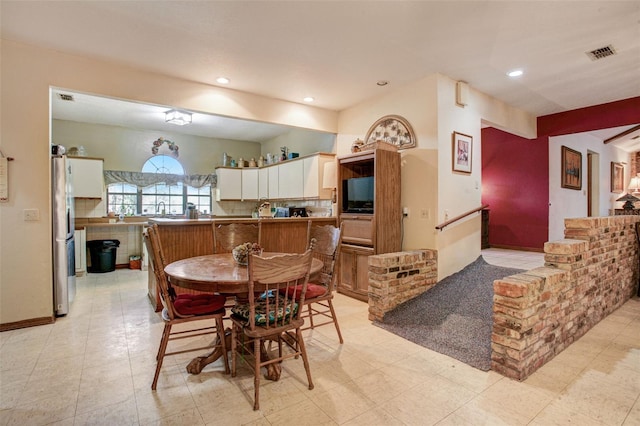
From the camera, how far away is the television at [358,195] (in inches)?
162

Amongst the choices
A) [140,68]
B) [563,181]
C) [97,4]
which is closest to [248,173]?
[140,68]

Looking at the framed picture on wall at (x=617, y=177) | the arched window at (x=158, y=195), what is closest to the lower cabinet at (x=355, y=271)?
the arched window at (x=158, y=195)

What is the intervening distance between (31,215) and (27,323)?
1.09m

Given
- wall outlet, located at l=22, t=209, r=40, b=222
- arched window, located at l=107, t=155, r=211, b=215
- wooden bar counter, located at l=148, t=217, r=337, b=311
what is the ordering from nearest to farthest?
1. wall outlet, located at l=22, t=209, r=40, b=222
2. wooden bar counter, located at l=148, t=217, r=337, b=311
3. arched window, located at l=107, t=155, r=211, b=215

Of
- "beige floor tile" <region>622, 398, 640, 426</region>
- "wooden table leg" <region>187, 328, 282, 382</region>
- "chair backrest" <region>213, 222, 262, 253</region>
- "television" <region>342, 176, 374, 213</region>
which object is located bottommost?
"beige floor tile" <region>622, 398, 640, 426</region>

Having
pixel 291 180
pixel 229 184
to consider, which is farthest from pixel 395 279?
pixel 229 184

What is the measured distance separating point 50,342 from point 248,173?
16.3 feet

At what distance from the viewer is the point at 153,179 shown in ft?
22.3

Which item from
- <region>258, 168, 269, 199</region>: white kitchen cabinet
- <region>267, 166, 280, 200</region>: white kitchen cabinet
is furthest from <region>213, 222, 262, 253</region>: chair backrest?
<region>258, 168, 269, 199</region>: white kitchen cabinet

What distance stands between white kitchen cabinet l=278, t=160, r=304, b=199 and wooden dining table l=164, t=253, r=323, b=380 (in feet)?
10.0

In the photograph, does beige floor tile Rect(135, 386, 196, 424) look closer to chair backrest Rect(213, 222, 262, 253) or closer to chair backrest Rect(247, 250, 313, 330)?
chair backrest Rect(247, 250, 313, 330)

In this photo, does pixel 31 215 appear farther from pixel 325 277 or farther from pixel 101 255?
pixel 325 277

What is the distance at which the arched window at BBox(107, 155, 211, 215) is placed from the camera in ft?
21.7

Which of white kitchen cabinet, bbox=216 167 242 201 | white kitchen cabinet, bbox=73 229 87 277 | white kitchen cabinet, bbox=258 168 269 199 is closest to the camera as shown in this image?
white kitchen cabinet, bbox=73 229 87 277
